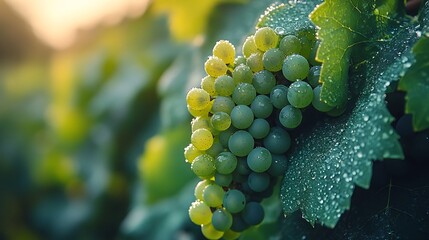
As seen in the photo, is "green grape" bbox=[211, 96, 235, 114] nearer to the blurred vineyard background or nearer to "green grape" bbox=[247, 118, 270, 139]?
"green grape" bbox=[247, 118, 270, 139]

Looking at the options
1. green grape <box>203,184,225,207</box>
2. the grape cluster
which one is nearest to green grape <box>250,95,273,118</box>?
the grape cluster

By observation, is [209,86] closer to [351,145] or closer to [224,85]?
[224,85]

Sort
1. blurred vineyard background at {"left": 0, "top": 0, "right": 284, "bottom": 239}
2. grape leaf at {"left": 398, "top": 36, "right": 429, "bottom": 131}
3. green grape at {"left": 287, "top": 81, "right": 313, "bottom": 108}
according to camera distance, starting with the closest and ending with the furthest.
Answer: grape leaf at {"left": 398, "top": 36, "right": 429, "bottom": 131} < green grape at {"left": 287, "top": 81, "right": 313, "bottom": 108} < blurred vineyard background at {"left": 0, "top": 0, "right": 284, "bottom": 239}

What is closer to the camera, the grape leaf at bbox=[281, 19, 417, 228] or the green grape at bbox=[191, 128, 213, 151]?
the grape leaf at bbox=[281, 19, 417, 228]

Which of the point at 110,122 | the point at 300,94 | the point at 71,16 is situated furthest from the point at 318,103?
the point at 71,16

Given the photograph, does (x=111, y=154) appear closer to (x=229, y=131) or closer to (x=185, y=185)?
(x=185, y=185)

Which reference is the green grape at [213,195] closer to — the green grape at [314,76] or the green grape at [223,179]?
the green grape at [223,179]
